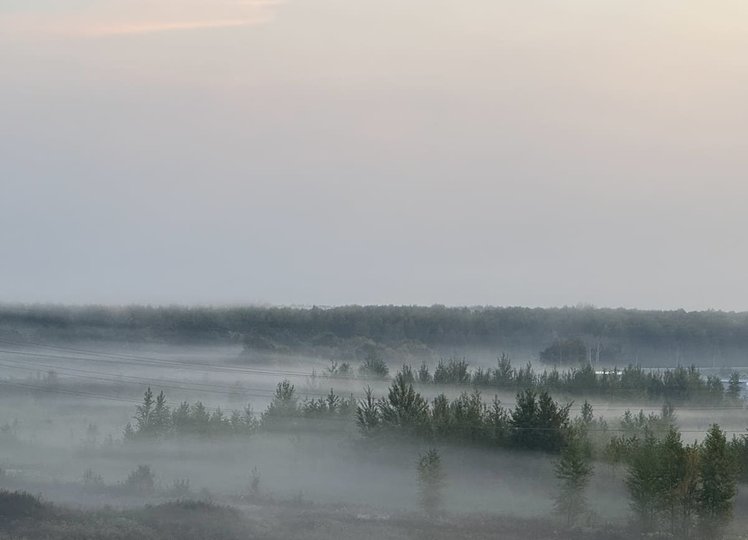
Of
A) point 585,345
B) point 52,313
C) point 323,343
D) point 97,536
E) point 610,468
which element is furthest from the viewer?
point 585,345

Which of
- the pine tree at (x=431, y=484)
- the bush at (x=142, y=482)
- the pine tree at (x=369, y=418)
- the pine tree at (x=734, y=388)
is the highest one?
the pine tree at (x=734, y=388)

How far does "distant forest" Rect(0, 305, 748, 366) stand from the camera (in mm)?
116488

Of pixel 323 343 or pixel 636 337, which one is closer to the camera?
pixel 323 343

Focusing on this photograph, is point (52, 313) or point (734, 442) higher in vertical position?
point (52, 313)

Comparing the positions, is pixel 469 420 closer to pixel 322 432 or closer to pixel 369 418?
pixel 369 418

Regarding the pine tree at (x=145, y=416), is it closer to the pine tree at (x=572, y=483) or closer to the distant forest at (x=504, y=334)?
the distant forest at (x=504, y=334)

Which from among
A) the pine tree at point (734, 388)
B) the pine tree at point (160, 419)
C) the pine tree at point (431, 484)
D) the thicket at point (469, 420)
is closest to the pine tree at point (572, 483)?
the pine tree at point (431, 484)

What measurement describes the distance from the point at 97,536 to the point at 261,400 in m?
64.2

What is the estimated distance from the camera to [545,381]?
113688mm

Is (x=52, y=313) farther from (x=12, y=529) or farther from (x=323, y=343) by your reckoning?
(x=12, y=529)

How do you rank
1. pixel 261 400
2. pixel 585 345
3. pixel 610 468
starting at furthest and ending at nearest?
pixel 585 345 → pixel 261 400 → pixel 610 468

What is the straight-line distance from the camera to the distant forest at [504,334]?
11649 cm

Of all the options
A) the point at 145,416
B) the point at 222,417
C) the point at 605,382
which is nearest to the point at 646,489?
the point at 222,417

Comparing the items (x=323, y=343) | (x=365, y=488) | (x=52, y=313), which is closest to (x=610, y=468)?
(x=365, y=488)
